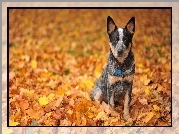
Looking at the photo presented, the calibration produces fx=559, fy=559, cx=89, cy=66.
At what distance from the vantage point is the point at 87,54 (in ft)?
18.6

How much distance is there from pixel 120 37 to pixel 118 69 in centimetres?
30

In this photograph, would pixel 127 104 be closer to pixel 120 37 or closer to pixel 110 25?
pixel 120 37

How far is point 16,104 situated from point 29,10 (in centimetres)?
91

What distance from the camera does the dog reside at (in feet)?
16.5

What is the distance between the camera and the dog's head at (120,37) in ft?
16.5

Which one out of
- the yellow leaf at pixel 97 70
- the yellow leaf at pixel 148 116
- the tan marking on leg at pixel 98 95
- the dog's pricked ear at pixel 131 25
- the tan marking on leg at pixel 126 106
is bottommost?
the yellow leaf at pixel 148 116

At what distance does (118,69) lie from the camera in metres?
5.08

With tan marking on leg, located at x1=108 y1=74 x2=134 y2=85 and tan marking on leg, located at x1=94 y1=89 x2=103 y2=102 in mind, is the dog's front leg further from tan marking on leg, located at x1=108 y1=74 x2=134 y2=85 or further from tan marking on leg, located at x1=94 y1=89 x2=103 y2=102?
tan marking on leg, located at x1=94 y1=89 x2=103 y2=102

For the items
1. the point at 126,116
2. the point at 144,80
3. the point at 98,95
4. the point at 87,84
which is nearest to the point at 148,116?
the point at 126,116

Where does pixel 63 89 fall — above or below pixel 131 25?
below

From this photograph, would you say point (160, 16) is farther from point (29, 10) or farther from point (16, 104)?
point (16, 104)

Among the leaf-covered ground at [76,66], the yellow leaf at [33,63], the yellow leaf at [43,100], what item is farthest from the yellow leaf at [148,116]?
the yellow leaf at [33,63]

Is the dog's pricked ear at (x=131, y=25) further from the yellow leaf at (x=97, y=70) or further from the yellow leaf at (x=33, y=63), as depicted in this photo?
the yellow leaf at (x=33, y=63)

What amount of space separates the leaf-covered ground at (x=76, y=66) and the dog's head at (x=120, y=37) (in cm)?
12
